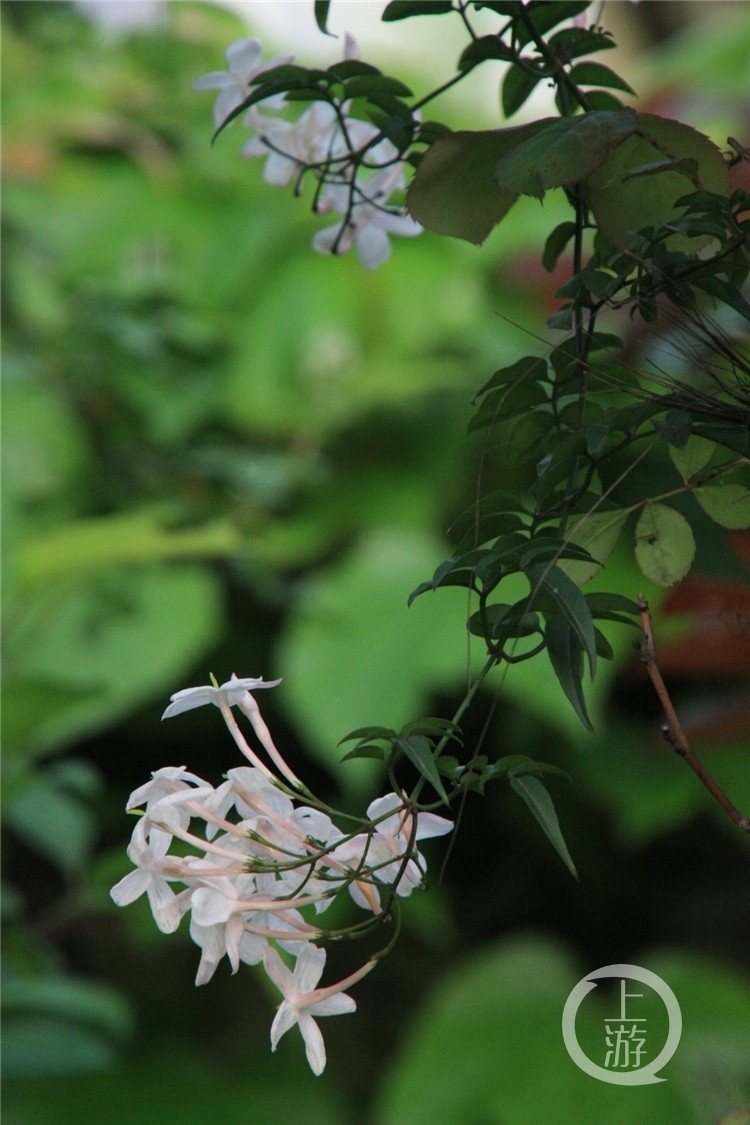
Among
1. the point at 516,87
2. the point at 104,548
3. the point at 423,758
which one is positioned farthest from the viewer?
the point at 104,548

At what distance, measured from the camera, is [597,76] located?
28 cm

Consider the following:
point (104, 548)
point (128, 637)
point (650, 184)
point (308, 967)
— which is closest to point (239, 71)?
point (650, 184)

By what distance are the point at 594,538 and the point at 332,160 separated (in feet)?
0.45

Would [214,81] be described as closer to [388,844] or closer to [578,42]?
[578,42]

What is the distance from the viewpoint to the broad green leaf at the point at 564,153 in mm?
217

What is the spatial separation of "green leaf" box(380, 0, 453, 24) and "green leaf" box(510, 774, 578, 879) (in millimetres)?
172

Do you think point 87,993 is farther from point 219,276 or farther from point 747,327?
point 219,276

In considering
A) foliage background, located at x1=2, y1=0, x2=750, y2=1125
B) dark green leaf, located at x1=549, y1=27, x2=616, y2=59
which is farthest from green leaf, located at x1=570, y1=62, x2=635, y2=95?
foliage background, located at x1=2, y1=0, x2=750, y2=1125

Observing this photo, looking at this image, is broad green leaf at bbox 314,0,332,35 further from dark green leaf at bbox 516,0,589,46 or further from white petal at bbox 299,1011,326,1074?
white petal at bbox 299,1011,326,1074

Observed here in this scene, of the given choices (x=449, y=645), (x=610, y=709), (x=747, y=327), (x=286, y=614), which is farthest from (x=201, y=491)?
(x=747, y=327)

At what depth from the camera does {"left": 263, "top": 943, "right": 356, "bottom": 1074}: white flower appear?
0.20m

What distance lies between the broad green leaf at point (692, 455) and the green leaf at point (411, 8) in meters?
0.12

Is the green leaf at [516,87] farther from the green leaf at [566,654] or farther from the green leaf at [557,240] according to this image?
the green leaf at [566,654]

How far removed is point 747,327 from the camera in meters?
0.31
